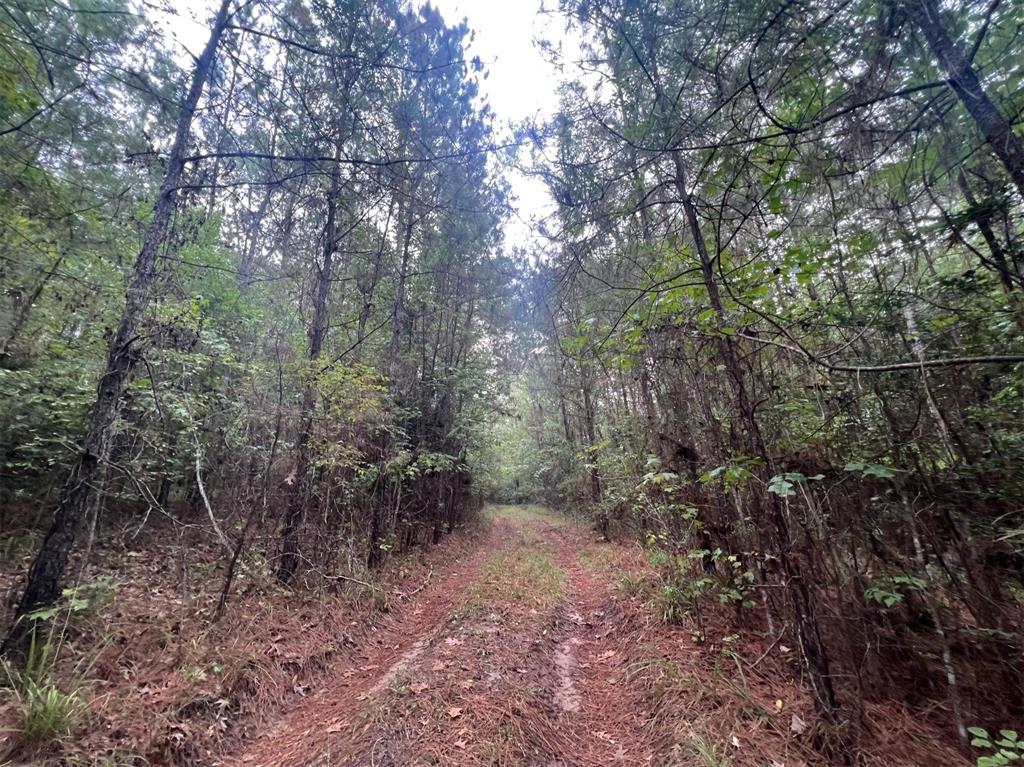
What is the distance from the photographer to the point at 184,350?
6.12 m

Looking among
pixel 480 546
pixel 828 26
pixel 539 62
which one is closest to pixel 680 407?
pixel 828 26

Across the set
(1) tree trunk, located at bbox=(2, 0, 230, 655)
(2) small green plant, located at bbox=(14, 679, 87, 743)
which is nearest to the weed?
(2) small green plant, located at bbox=(14, 679, 87, 743)

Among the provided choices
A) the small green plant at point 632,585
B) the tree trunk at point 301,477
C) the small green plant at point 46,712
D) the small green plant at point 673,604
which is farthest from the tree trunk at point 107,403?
the small green plant at point 632,585

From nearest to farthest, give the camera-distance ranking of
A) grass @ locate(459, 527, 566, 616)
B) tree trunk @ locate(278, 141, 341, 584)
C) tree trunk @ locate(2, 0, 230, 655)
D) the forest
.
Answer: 1. the forest
2. tree trunk @ locate(2, 0, 230, 655)
3. tree trunk @ locate(278, 141, 341, 584)
4. grass @ locate(459, 527, 566, 616)

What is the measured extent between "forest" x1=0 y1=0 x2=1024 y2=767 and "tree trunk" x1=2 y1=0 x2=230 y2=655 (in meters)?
0.03

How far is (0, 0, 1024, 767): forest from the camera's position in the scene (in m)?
2.94

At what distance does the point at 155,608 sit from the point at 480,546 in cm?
829

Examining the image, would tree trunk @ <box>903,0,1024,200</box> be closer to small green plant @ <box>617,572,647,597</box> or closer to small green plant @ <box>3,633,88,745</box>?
small green plant @ <box>617,572,647,597</box>

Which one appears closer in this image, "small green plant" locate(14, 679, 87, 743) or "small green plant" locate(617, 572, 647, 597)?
"small green plant" locate(14, 679, 87, 743)

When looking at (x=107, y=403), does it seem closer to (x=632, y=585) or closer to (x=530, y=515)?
(x=632, y=585)

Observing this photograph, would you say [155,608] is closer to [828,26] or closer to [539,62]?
[539,62]

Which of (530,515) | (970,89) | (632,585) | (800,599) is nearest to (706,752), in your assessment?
(800,599)

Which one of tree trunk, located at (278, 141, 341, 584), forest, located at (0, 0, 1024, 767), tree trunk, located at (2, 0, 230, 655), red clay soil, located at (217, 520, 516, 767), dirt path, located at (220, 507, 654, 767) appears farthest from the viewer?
tree trunk, located at (278, 141, 341, 584)

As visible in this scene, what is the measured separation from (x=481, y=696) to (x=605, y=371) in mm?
3666
